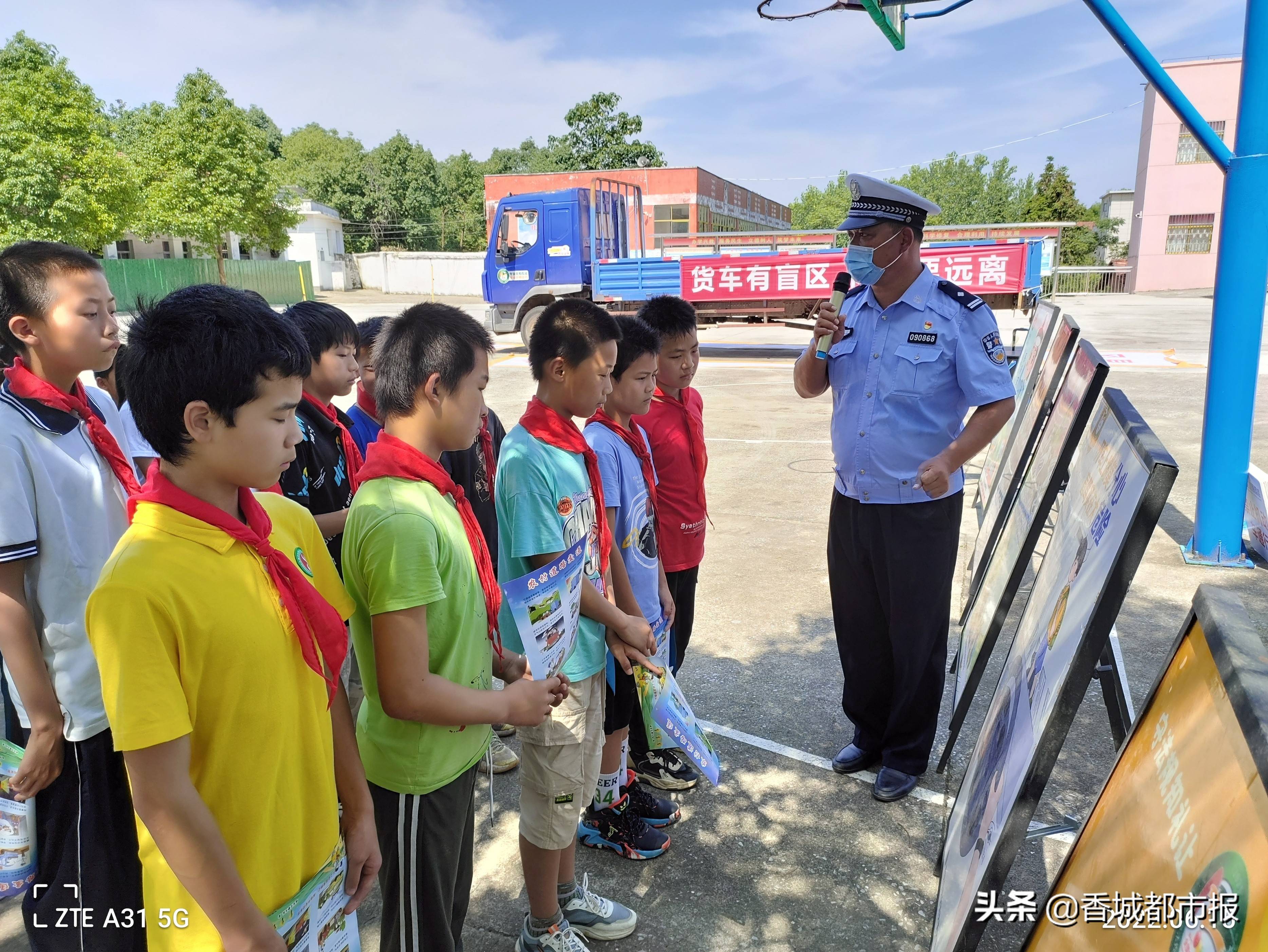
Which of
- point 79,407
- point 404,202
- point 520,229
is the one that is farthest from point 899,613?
point 404,202

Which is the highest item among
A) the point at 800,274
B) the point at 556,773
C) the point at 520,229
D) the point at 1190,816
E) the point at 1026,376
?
the point at 520,229

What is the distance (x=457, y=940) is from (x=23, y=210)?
88.6 ft

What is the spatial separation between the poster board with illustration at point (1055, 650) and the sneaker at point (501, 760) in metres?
1.65

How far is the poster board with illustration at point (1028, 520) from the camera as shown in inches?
108

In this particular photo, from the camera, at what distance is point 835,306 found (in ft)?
10.7

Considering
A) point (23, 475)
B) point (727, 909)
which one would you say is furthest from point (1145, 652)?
point (23, 475)

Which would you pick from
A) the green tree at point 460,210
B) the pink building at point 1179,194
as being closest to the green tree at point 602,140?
the green tree at point 460,210

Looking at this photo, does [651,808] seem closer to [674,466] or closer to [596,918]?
[596,918]

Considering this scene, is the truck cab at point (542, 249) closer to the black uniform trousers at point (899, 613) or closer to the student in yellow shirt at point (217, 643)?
the black uniform trousers at point (899, 613)

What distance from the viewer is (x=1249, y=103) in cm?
A: 436

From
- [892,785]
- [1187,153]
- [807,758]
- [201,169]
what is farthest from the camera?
[1187,153]

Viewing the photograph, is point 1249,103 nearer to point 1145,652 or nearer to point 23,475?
point 1145,652

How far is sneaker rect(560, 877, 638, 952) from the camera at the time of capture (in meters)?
2.31

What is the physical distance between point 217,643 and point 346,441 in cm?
165
